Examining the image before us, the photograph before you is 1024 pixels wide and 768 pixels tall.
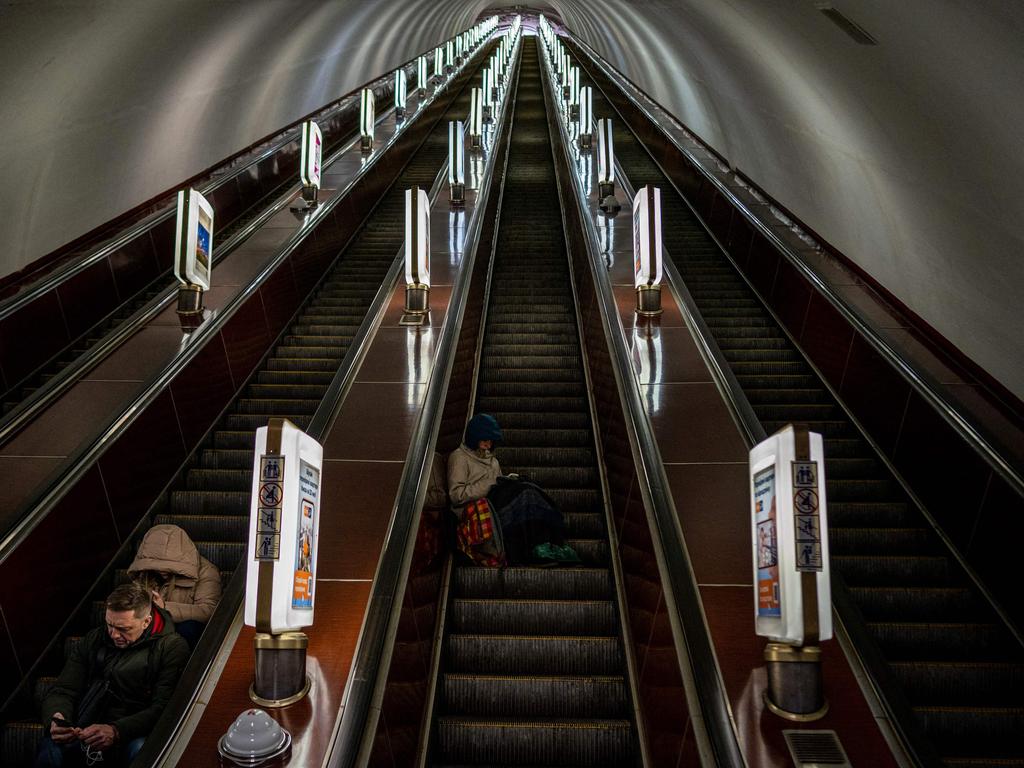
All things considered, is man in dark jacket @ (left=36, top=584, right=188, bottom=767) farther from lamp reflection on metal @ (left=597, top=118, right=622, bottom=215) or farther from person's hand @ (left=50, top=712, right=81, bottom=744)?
lamp reflection on metal @ (left=597, top=118, right=622, bottom=215)

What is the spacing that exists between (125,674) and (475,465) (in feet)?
7.49

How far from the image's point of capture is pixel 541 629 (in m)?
4.45

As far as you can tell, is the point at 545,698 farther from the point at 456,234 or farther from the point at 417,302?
the point at 456,234

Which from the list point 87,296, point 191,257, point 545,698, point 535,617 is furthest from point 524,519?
point 87,296

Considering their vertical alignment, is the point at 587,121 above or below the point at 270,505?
above

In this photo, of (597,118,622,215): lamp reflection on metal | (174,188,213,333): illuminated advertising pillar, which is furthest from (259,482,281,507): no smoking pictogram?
(597,118,622,215): lamp reflection on metal

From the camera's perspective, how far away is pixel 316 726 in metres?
2.90

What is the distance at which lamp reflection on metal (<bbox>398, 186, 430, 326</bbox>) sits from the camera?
25.0 ft

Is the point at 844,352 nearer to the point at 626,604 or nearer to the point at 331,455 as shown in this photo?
the point at 626,604

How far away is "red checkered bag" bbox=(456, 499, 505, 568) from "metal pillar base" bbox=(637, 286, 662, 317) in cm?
332

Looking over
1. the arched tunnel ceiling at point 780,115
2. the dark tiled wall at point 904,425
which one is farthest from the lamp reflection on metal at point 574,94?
the dark tiled wall at point 904,425

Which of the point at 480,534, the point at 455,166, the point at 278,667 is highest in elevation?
the point at 455,166

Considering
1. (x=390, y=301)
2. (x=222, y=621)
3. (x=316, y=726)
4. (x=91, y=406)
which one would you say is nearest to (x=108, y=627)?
(x=222, y=621)

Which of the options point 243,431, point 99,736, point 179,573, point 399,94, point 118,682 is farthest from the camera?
point 399,94
